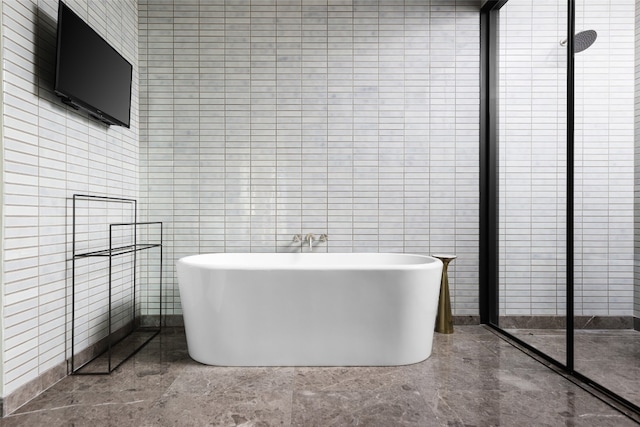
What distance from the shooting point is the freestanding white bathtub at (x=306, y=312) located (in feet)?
7.49

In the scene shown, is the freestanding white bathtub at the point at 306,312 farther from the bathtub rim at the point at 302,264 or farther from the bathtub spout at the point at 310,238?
the bathtub spout at the point at 310,238

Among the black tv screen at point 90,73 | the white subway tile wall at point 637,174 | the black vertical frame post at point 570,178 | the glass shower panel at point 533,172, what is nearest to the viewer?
the white subway tile wall at point 637,174

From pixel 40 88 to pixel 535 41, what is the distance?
2993 millimetres

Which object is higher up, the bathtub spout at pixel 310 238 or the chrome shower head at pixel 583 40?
the chrome shower head at pixel 583 40

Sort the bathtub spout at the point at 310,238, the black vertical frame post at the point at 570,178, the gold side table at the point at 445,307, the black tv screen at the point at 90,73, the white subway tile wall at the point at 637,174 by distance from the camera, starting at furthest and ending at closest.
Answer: the bathtub spout at the point at 310,238, the gold side table at the point at 445,307, the black vertical frame post at the point at 570,178, the black tv screen at the point at 90,73, the white subway tile wall at the point at 637,174

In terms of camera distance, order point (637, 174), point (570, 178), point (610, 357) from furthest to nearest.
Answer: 1. point (570, 178)
2. point (610, 357)
3. point (637, 174)

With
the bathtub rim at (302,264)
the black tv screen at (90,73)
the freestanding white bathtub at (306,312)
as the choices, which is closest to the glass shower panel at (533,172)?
the bathtub rim at (302,264)

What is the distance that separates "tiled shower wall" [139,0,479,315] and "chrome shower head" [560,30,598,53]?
1079mm

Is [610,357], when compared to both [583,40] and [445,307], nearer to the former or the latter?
[445,307]

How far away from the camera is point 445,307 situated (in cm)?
304

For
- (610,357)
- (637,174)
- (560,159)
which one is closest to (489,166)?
(560,159)

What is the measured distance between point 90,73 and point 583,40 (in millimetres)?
2719

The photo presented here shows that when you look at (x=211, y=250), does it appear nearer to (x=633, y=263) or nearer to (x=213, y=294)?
(x=213, y=294)

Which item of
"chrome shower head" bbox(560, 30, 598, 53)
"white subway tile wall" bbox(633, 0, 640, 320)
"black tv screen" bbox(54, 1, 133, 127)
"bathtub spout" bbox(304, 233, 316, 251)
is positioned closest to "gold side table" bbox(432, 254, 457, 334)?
"bathtub spout" bbox(304, 233, 316, 251)
